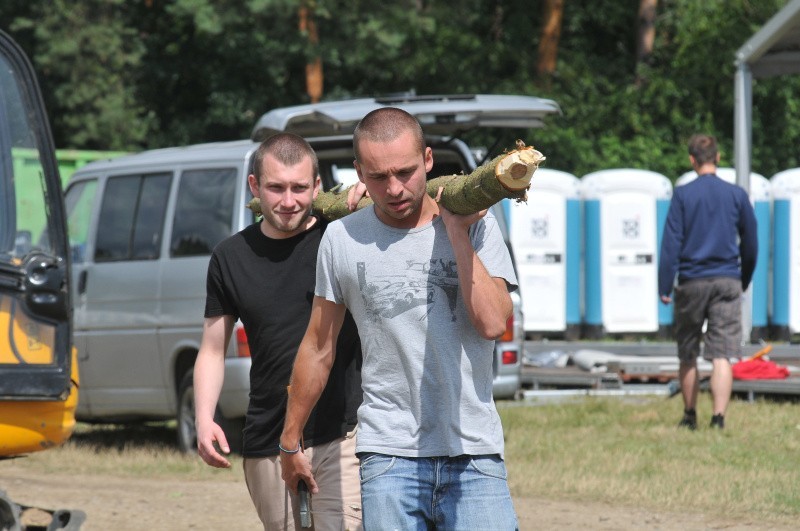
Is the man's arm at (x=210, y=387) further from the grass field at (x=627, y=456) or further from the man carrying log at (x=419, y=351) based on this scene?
the grass field at (x=627, y=456)

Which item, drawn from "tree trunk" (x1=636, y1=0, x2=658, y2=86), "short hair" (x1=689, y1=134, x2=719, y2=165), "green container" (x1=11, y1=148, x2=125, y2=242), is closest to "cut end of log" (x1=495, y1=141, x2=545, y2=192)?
"green container" (x1=11, y1=148, x2=125, y2=242)

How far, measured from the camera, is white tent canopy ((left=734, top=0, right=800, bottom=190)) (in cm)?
1421

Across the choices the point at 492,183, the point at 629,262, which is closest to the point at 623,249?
the point at 629,262

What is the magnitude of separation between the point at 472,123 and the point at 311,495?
498 centimetres

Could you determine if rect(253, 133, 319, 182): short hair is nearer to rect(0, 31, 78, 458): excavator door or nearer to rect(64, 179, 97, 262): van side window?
rect(0, 31, 78, 458): excavator door

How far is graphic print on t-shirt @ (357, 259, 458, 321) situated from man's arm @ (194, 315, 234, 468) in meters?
0.97

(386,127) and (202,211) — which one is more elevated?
(386,127)

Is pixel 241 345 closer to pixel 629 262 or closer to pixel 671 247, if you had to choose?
pixel 671 247

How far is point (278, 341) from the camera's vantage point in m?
4.75

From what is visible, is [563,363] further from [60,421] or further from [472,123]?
[60,421]

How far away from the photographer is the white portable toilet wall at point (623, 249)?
1962 cm

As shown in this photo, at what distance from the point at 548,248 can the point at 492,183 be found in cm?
1639

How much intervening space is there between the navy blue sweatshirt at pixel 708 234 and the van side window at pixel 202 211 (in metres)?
3.08

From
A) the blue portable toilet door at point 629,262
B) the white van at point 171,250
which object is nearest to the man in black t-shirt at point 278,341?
the white van at point 171,250
